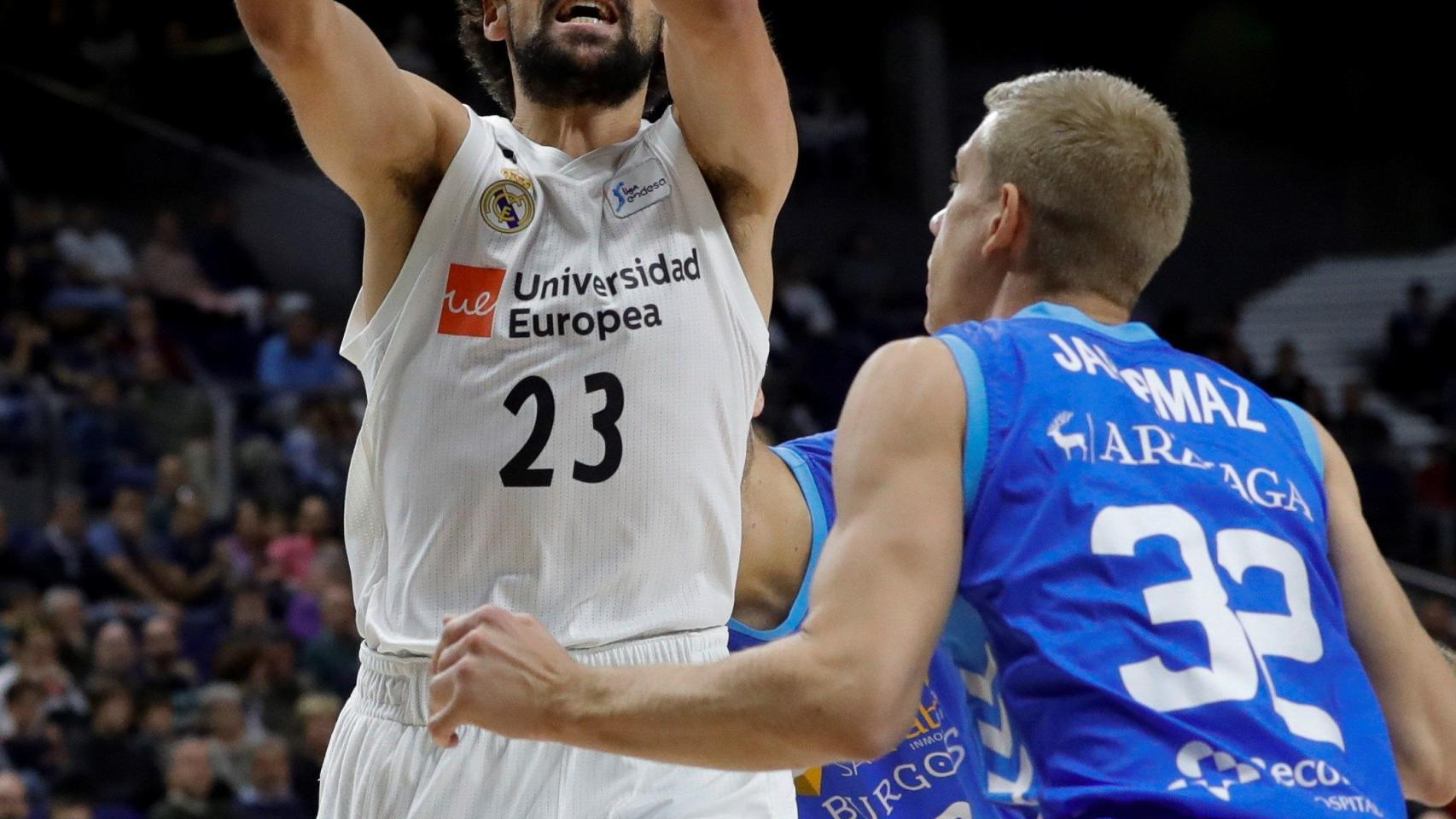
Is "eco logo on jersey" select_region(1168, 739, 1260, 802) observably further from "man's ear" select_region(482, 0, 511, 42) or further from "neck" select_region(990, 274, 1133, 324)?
"man's ear" select_region(482, 0, 511, 42)

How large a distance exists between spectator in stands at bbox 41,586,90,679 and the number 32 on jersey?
358 inches

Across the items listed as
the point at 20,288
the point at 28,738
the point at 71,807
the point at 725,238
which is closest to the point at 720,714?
the point at 725,238

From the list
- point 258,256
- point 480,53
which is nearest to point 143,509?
point 258,256

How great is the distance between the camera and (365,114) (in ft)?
10.9

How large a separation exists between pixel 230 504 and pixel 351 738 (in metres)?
9.22

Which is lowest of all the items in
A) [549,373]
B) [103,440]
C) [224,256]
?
[103,440]

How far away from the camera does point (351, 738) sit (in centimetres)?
347

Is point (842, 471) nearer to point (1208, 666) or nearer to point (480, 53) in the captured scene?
point (1208, 666)

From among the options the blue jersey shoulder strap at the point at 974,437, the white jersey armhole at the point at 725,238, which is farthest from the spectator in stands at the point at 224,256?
the blue jersey shoulder strap at the point at 974,437

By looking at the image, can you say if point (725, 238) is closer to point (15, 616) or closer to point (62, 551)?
point (15, 616)

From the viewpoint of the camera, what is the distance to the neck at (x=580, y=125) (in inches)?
146

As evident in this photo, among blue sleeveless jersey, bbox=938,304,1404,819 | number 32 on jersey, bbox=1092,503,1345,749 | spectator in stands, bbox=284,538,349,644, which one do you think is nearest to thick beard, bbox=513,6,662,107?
blue sleeveless jersey, bbox=938,304,1404,819

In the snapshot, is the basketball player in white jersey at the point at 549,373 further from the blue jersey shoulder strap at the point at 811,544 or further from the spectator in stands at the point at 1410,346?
the spectator in stands at the point at 1410,346

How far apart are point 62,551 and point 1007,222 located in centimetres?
969
